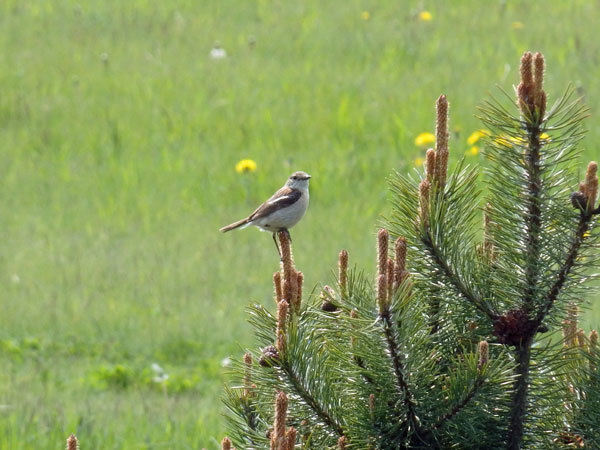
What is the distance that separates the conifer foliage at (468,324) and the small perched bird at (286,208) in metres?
3.12

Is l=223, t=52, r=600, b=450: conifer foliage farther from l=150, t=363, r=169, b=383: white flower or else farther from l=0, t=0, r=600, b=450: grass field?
l=150, t=363, r=169, b=383: white flower

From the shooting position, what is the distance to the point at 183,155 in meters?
13.4

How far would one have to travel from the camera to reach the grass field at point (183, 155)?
827 centimetres

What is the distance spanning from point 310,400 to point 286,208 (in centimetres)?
342

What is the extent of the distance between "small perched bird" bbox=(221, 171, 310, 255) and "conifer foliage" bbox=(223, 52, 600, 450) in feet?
10.2

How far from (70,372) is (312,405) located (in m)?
6.17

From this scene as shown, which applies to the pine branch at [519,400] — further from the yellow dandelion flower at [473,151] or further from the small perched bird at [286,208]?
the yellow dandelion flower at [473,151]

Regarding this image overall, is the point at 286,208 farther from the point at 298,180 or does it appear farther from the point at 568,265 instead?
the point at 568,265

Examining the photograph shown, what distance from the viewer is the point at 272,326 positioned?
2.76 m

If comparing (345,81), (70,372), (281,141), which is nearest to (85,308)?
(70,372)

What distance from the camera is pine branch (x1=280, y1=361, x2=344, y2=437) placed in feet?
7.97

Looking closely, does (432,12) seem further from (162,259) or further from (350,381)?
(350,381)

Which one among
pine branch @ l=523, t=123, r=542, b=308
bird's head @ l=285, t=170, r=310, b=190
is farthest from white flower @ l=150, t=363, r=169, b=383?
pine branch @ l=523, t=123, r=542, b=308

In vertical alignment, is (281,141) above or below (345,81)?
below
